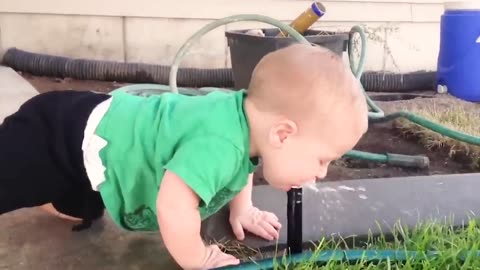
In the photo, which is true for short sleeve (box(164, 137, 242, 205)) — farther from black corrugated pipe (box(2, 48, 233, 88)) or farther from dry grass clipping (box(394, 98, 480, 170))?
black corrugated pipe (box(2, 48, 233, 88))

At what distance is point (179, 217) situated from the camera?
1.22 metres

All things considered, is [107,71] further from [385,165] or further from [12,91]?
[385,165]

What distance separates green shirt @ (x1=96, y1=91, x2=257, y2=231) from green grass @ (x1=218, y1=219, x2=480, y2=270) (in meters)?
0.21

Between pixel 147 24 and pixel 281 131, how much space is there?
2766mm

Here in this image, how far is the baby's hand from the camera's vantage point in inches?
59.9

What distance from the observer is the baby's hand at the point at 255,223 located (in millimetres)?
1521

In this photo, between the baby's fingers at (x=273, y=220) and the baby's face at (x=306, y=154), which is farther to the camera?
the baby's fingers at (x=273, y=220)

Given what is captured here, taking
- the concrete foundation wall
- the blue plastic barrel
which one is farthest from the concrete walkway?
the blue plastic barrel

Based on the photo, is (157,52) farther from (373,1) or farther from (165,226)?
(165,226)

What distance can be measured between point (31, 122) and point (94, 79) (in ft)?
7.25

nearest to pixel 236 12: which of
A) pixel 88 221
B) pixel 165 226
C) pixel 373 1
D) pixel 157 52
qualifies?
pixel 157 52

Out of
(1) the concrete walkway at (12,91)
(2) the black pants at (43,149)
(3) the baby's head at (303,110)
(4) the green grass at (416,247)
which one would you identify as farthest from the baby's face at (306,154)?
(1) the concrete walkway at (12,91)

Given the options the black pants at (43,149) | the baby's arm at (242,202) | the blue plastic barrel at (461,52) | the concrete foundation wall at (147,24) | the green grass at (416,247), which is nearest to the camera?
the green grass at (416,247)

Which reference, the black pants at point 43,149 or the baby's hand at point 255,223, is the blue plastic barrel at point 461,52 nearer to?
the baby's hand at point 255,223
